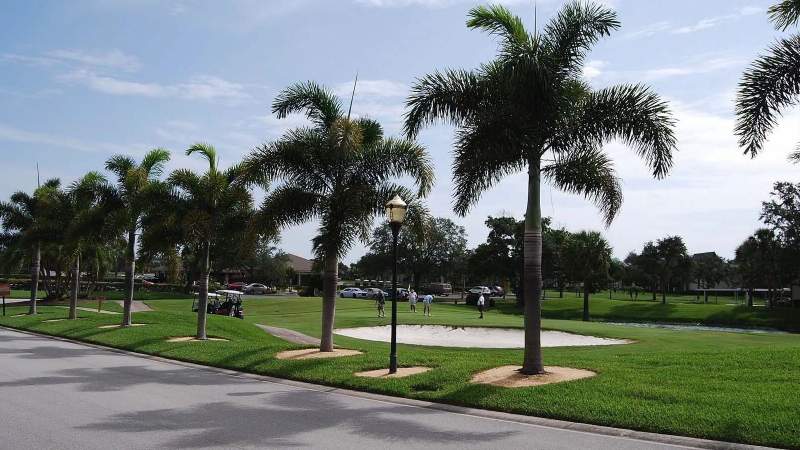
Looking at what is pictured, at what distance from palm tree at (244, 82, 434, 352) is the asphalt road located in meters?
4.63

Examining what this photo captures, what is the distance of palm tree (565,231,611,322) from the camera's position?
64812mm

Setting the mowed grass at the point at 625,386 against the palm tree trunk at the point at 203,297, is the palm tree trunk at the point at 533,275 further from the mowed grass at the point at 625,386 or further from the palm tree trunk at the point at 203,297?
the palm tree trunk at the point at 203,297

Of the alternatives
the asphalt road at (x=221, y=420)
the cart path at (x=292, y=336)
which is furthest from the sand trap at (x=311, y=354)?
the cart path at (x=292, y=336)

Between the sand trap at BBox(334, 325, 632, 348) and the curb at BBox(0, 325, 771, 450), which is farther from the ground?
the curb at BBox(0, 325, 771, 450)

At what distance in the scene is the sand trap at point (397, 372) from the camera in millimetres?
14179

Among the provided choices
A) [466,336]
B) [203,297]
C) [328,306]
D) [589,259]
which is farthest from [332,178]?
[589,259]

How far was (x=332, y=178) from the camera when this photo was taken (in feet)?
60.7

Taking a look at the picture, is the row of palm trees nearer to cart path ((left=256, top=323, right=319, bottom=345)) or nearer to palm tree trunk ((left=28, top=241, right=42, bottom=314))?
cart path ((left=256, top=323, right=319, bottom=345))

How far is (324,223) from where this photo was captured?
695 inches

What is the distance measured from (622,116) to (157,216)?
1703cm

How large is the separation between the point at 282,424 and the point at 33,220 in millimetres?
34615

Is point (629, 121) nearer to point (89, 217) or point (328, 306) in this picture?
point (328, 306)

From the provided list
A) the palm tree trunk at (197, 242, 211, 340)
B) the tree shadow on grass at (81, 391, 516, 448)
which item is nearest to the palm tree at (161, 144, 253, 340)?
the palm tree trunk at (197, 242, 211, 340)

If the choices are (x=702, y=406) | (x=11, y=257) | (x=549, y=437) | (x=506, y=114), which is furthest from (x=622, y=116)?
(x=11, y=257)
